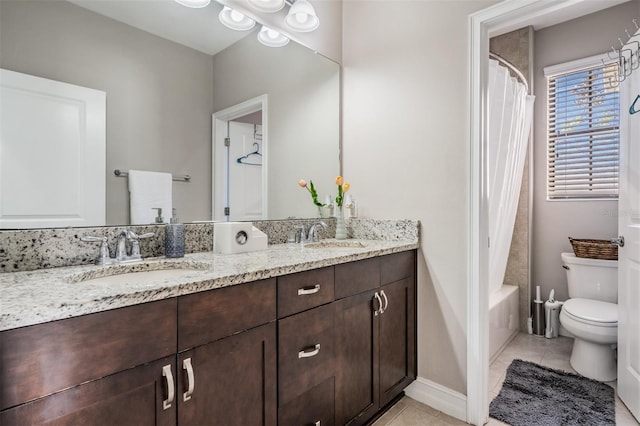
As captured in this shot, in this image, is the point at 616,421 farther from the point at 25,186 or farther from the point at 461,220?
the point at 25,186

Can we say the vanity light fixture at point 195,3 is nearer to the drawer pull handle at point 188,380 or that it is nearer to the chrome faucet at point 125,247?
the chrome faucet at point 125,247

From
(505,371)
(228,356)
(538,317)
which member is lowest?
(505,371)

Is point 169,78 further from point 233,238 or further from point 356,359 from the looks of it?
point 356,359

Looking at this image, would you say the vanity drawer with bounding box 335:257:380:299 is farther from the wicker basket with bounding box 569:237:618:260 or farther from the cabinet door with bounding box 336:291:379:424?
the wicker basket with bounding box 569:237:618:260

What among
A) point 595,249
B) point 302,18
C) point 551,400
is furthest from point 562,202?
point 302,18

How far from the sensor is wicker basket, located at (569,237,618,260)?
96.3 inches

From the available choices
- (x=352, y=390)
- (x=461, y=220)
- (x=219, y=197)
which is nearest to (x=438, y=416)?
(x=352, y=390)

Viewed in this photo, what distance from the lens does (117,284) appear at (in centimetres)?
95

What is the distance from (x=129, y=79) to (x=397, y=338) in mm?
1737

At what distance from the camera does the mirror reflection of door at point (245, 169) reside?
177 cm

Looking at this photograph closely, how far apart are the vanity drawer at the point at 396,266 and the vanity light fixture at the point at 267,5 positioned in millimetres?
1416

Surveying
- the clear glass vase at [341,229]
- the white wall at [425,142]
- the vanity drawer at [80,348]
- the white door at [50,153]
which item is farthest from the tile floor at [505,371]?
the white door at [50,153]

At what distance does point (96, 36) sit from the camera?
1.30 m

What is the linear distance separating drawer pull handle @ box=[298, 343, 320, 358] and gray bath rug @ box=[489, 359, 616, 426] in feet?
3.75
